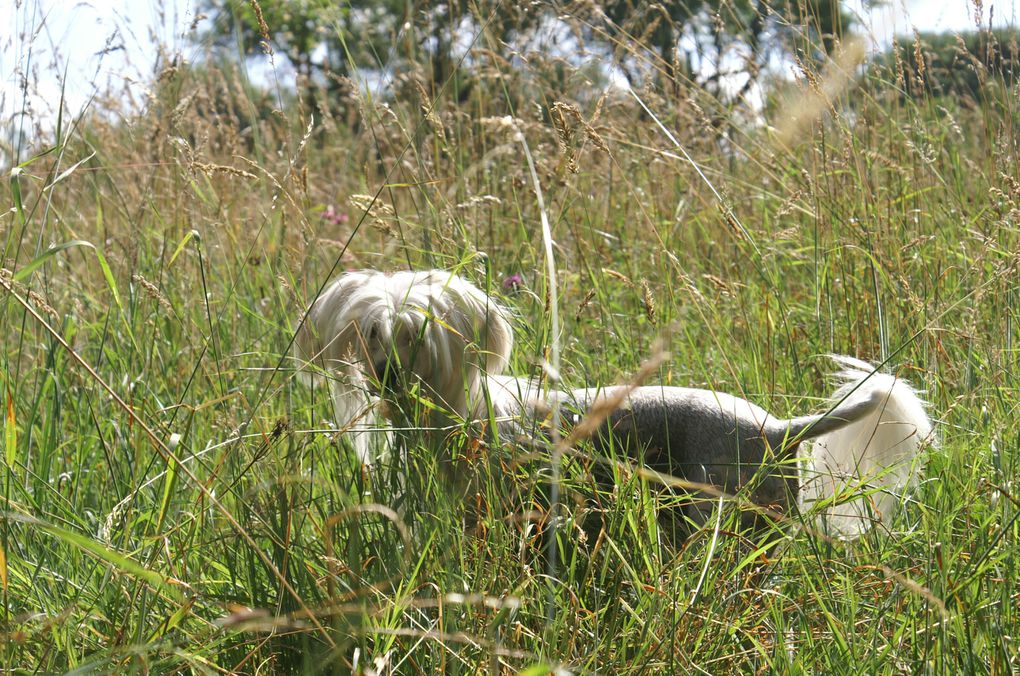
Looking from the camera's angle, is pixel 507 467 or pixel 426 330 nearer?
pixel 507 467

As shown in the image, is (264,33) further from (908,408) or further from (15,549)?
(908,408)

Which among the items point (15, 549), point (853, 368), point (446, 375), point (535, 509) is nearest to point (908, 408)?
point (853, 368)

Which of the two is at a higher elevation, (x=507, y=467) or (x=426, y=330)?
(x=426, y=330)

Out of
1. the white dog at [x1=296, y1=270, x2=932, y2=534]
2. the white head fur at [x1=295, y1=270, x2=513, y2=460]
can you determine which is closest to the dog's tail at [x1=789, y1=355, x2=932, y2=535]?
the white dog at [x1=296, y1=270, x2=932, y2=534]

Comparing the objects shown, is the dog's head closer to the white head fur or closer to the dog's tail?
the white head fur

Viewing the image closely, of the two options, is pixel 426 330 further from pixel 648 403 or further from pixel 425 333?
pixel 648 403

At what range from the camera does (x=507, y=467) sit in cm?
162

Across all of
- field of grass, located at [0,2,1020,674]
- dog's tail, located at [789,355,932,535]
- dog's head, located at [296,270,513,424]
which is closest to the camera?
field of grass, located at [0,2,1020,674]

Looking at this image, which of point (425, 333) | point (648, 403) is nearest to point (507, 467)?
point (425, 333)

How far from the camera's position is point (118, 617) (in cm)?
149

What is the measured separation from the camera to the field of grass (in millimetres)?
1369

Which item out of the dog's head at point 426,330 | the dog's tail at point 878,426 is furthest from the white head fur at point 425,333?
the dog's tail at point 878,426

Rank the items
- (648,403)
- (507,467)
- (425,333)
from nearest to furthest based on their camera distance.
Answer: (507,467) → (425,333) → (648,403)

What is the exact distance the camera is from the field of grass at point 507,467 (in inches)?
53.9
